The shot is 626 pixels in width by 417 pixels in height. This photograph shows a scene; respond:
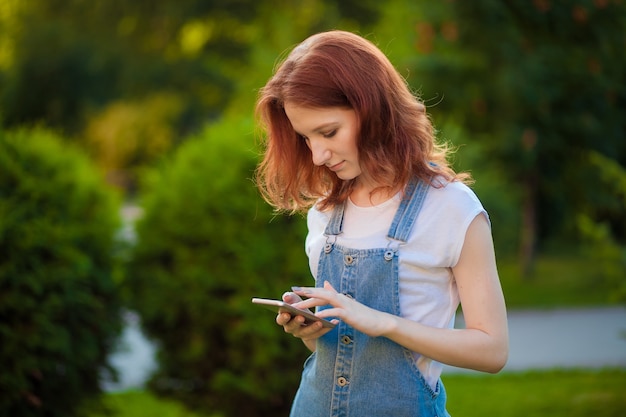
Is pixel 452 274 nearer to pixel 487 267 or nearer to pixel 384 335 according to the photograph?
pixel 487 267

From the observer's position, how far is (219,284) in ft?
15.3

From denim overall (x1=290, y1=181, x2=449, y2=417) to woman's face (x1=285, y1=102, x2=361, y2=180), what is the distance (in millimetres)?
164

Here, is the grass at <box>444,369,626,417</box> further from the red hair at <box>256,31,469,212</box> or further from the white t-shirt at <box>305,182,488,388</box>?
the red hair at <box>256,31,469,212</box>

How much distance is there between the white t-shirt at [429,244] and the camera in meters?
1.95

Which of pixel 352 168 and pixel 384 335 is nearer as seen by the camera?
pixel 384 335

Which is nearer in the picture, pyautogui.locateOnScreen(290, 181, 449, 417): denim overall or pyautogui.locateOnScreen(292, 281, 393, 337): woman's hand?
pyautogui.locateOnScreen(292, 281, 393, 337): woman's hand

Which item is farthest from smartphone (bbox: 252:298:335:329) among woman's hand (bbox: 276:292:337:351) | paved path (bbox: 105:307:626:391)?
paved path (bbox: 105:307:626:391)

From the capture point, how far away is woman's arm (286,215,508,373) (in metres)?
1.89

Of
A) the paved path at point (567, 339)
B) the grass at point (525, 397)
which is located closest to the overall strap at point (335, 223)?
the grass at point (525, 397)

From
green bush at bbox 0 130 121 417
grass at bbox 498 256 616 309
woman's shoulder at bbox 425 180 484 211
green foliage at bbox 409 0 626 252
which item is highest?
green foliage at bbox 409 0 626 252

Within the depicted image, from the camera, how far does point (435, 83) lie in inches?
416

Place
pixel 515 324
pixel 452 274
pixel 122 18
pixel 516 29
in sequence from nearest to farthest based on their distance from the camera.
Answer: pixel 452 274, pixel 515 324, pixel 516 29, pixel 122 18

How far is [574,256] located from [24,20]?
1214 centimetres

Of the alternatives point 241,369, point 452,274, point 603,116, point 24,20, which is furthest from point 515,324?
point 24,20
